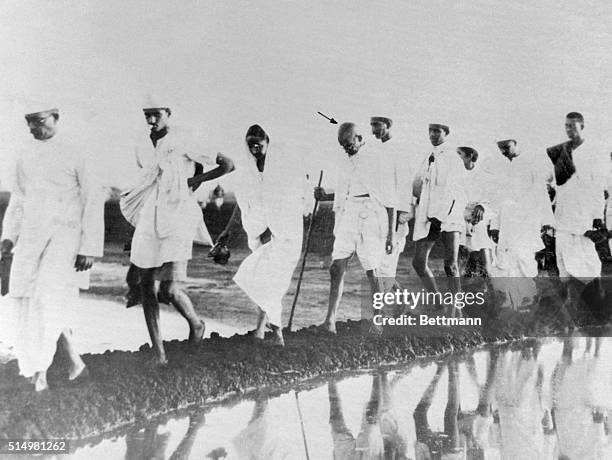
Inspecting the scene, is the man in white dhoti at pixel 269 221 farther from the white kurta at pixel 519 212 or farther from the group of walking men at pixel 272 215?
the white kurta at pixel 519 212

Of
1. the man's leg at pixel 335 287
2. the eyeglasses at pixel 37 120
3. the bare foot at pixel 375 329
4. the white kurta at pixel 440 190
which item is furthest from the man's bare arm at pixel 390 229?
the eyeglasses at pixel 37 120

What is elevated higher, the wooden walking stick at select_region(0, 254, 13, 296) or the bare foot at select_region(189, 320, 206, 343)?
the wooden walking stick at select_region(0, 254, 13, 296)

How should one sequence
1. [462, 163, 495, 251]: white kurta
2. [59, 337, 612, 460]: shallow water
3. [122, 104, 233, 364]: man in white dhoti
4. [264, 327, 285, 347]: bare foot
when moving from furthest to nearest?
[462, 163, 495, 251]: white kurta → [264, 327, 285, 347]: bare foot → [122, 104, 233, 364]: man in white dhoti → [59, 337, 612, 460]: shallow water

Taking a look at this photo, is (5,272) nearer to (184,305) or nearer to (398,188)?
(184,305)

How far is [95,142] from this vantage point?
3.50 m

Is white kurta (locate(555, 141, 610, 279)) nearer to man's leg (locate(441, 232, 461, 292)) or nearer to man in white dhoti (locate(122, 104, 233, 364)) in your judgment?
man's leg (locate(441, 232, 461, 292))

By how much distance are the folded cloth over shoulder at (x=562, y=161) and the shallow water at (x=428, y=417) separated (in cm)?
89

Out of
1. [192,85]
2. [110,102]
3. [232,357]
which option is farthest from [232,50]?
[232,357]

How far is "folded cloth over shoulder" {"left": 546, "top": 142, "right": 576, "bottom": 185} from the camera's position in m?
3.79

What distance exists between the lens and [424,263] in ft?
12.2

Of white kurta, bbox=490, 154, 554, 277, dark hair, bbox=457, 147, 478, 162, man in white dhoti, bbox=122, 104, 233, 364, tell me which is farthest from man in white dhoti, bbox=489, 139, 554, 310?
man in white dhoti, bbox=122, 104, 233, 364

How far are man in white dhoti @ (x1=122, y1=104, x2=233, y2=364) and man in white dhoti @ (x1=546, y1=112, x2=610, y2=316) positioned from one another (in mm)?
1829

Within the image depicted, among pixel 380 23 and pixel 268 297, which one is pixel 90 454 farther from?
pixel 380 23

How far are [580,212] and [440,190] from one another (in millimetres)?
808
